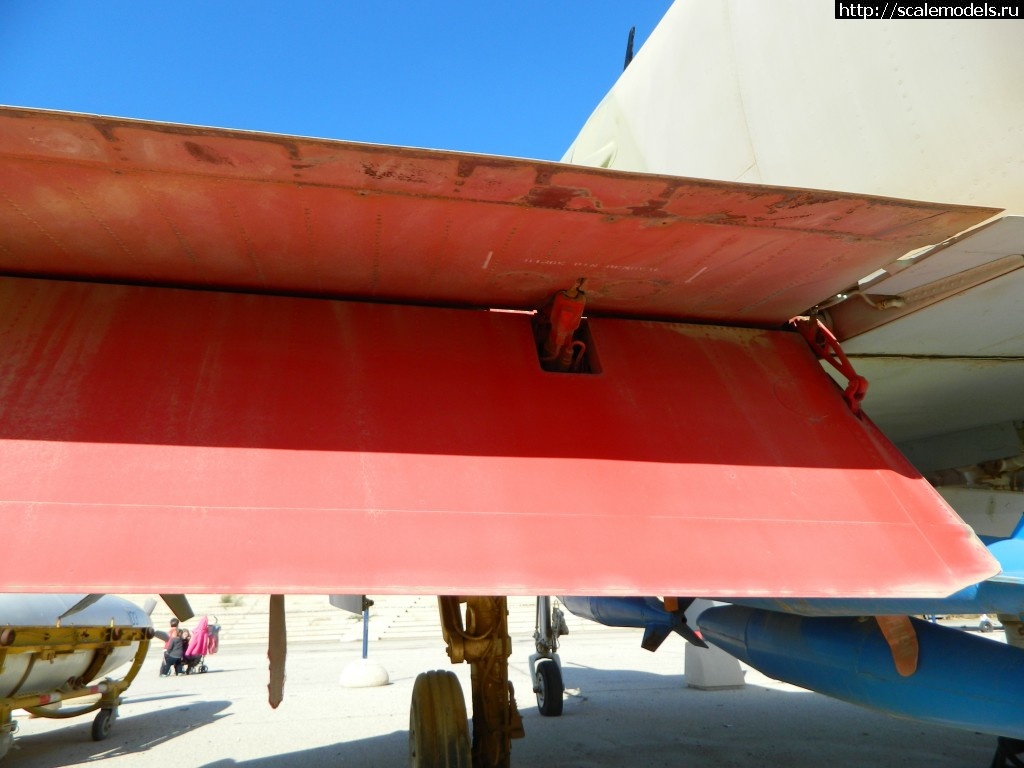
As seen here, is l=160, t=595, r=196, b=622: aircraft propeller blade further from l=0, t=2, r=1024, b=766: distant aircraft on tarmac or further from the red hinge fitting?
the red hinge fitting

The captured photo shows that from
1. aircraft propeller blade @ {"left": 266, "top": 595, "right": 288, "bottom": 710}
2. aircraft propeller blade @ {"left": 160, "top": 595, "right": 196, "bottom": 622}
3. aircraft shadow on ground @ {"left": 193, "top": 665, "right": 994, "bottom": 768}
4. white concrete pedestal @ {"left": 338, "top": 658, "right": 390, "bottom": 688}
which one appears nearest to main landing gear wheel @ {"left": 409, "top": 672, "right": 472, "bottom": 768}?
aircraft propeller blade @ {"left": 266, "top": 595, "right": 288, "bottom": 710}

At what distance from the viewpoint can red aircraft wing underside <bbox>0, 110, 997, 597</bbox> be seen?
219 centimetres

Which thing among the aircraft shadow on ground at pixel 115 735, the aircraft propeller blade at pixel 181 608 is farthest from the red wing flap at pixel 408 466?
the aircraft shadow on ground at pixel 115 735

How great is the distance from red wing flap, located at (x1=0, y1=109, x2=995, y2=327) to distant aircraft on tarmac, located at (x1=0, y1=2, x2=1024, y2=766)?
1 centimetres

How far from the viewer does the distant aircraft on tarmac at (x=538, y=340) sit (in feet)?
7.31

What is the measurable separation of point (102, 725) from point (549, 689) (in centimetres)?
561

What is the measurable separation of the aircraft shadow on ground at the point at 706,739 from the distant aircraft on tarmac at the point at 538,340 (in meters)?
3.41

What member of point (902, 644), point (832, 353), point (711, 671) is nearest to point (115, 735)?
point (711, 671)

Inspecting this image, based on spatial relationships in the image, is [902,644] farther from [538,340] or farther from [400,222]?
[400,222]

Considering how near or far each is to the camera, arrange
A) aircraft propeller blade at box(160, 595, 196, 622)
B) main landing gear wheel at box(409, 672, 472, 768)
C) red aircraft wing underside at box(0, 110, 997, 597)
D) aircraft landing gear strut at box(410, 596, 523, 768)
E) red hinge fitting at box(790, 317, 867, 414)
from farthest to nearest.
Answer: aircraft propeller blade at box(160, 595, 196, 622)
aircraft landing gear strut at box(410, 596, 523, 768)
main landing gear wheel at box(409, 672, 472, 768)
red hinge fitting at box(790, 317, 867, 414)
red aircraft wing underside at box(0, 110, 997, 597)

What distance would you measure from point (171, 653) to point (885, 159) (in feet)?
57.0

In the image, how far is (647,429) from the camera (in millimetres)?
2883

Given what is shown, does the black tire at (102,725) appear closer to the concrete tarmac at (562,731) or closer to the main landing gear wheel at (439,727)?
the concrete tarmac at (562,731)

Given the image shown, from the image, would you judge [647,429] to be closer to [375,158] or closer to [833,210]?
[833,210]
